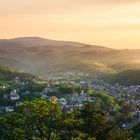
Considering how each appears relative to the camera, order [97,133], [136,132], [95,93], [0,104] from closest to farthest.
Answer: [97,133]
[136,132]
[0,104]
[95,93]

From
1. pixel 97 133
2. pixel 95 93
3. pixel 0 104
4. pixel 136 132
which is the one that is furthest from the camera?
pixel 95 93

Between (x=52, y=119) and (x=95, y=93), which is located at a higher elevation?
(x=52, y=119)

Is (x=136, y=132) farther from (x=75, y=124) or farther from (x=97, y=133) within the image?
(x=75, y=124)

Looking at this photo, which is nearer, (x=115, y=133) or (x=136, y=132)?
(x=115, y=133)

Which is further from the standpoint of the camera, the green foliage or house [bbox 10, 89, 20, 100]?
house [bbox 10, 89, 20, 100]

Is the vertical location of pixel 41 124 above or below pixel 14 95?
above

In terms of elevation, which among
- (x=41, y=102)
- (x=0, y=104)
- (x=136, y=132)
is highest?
(x=41, y=102)

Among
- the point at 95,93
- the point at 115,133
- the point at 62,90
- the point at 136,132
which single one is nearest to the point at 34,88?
the point at 62,90

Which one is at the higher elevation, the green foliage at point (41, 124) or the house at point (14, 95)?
the green foliage at point (41, 124)

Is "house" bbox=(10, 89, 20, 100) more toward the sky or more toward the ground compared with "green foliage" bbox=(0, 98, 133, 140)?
more toward the ground

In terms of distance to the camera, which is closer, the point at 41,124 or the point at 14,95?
the point at 41,124

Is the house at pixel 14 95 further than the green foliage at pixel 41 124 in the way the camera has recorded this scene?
Yes
